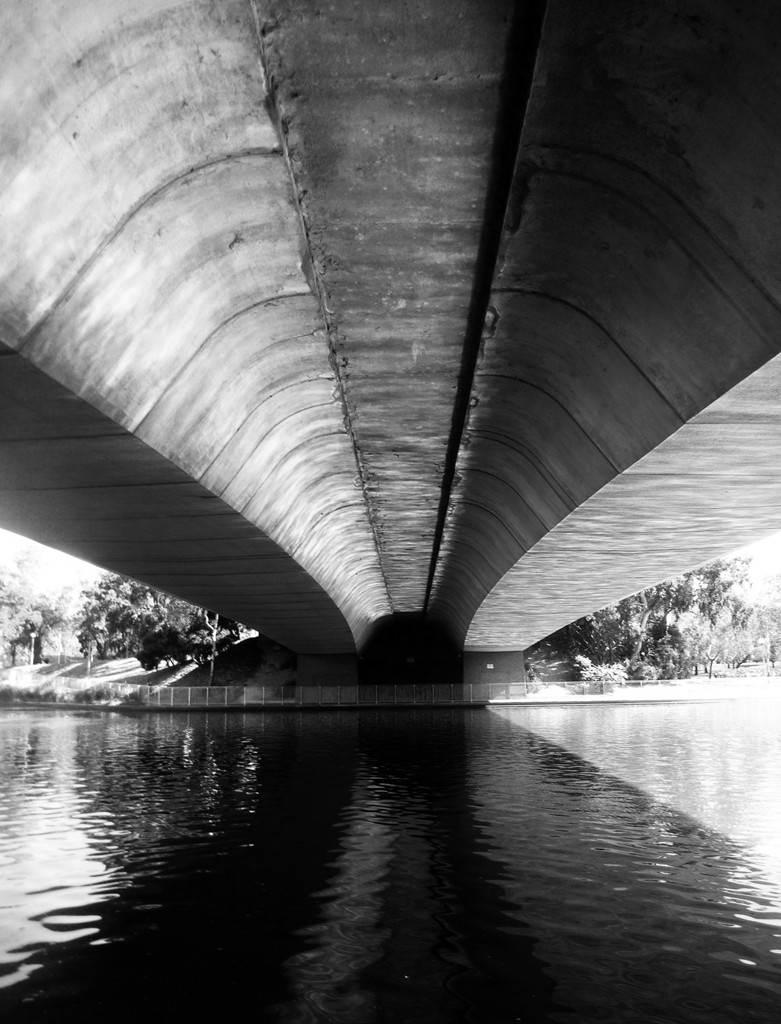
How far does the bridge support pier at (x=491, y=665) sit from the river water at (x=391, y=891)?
3309cm

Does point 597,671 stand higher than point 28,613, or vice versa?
point 28,613

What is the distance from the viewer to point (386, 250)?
8078mm

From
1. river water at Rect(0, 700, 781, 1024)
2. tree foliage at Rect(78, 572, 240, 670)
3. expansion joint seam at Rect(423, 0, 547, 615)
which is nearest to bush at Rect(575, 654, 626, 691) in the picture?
tree foliage at Rect(78, 572, 240, 670)

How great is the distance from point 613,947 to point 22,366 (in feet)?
20.2

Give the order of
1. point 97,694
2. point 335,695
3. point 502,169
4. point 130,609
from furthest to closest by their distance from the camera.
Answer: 1. point 130,609
2. point 335,695
3. point 97,694
4. point 502,169

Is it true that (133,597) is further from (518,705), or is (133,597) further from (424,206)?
(424,206)

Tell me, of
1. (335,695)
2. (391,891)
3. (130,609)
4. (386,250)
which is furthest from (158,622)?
(386,250)

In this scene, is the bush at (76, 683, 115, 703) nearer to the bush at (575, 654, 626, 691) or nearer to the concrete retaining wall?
the concrete retaining wall

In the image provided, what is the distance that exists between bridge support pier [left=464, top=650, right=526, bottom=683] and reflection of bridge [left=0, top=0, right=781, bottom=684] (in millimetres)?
39705

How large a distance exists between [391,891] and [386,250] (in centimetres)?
590

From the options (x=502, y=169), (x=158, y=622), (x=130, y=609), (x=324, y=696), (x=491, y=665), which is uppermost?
(x=130, y=609)

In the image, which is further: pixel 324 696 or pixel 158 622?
pixel 158 622

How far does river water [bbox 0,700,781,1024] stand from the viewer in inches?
238

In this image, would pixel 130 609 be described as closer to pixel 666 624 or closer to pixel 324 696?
pixel 324 696
